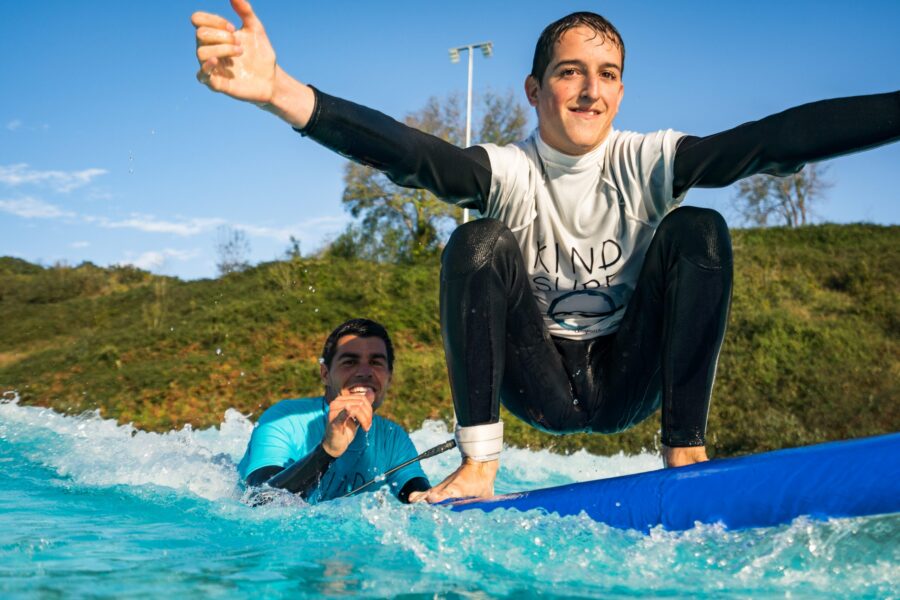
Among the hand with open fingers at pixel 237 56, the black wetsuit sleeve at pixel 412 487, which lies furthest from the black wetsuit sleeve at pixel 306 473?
the hand with open fingers at pixel 237 56

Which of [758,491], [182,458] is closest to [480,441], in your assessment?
[758,491]

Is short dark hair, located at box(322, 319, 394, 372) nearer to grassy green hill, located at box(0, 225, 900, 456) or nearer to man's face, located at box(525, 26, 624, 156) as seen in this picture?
man's face, located at box(525, 26, 624, 156)

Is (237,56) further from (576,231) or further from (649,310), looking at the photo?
(649,310)

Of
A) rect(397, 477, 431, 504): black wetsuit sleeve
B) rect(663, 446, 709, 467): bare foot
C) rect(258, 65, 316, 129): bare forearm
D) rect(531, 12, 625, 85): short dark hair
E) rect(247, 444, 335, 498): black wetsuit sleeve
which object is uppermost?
rect(531, 12, 625, 85): short dark hair

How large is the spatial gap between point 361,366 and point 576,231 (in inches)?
→ 51.0

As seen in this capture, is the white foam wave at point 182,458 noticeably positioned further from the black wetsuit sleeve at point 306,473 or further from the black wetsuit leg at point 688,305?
the black wetsuit leg at point 688,305

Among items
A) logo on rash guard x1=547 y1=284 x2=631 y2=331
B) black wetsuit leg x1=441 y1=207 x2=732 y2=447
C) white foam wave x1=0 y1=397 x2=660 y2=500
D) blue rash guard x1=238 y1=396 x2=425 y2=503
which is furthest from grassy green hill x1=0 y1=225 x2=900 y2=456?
black wetsuit leg x1=441 y1=207 x2=732 y2=447

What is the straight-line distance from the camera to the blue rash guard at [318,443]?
3.42 metres

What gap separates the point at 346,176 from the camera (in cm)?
2316

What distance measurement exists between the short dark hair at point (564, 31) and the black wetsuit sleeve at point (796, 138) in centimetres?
50

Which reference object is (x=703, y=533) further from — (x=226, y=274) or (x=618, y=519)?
(x=226, y=274)

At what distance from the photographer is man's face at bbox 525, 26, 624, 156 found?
2.66 m

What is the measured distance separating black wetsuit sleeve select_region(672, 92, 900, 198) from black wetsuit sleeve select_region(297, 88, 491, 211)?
27.7 inches

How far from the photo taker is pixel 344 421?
2865 mm
